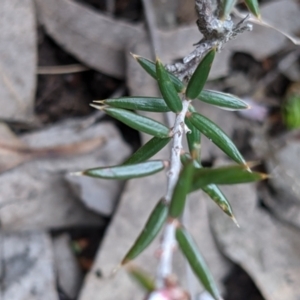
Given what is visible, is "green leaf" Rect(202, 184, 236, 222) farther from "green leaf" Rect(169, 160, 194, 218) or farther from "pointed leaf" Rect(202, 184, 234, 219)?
"green leaf" Rect(169, 160, 194, 218)

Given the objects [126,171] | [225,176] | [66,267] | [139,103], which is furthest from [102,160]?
[225,176]

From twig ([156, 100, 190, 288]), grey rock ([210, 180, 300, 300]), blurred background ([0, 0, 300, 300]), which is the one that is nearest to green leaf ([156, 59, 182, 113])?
twig ([156, 100, 190, 288])

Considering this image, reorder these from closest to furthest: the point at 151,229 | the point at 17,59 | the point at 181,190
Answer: the point at 181,190
the point at 151,229
the point at 17,59

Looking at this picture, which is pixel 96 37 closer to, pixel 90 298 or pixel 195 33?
pixel 195 33

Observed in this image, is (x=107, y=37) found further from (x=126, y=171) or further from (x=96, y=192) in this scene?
(x=126, y=171)

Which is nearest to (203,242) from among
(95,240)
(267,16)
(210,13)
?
(95,240)

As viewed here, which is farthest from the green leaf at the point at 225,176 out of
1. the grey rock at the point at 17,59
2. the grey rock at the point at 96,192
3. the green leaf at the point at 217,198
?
the grey rock at the point at 17,59
